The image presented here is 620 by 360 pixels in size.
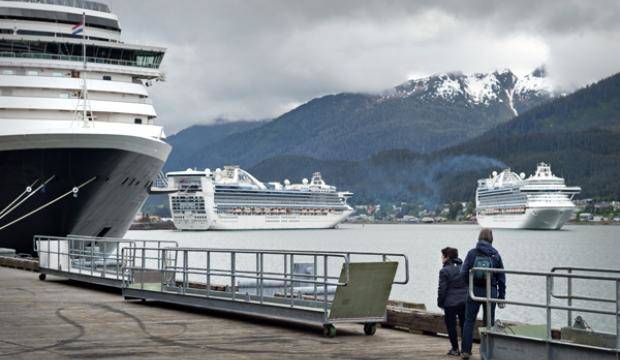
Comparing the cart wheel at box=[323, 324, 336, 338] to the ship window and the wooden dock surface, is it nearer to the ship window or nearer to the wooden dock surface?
the wooden dock surface

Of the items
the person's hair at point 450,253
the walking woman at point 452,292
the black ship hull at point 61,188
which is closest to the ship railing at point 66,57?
the black ship hull at point 61,188

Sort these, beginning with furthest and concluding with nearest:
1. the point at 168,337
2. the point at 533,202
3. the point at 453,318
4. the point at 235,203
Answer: the point at 235,203, the point at 533,202, the point at 168,337, the point at 453,318

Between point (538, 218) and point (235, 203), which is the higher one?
point (235, 203)

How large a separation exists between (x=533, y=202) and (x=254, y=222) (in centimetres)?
4831

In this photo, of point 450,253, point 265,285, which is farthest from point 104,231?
point 450,253

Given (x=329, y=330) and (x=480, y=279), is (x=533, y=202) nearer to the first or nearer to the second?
(x=329, y=330)

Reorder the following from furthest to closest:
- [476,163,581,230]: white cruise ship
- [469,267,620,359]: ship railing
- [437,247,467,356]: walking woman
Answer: [476,163,581,230]: white cruise ship
[437,247,467,356]: walking woman
[469,267,620,359]: ship railing

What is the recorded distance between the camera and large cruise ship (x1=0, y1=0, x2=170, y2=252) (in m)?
35.3

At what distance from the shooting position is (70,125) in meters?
37.6

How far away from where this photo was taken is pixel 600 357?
984 centimetres

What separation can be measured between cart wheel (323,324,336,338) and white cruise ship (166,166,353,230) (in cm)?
14843

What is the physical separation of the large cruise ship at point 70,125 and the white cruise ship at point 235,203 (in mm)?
119592

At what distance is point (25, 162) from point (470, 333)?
26.3 meters

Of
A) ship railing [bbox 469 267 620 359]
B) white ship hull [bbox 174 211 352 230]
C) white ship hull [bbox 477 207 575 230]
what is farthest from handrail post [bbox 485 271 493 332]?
white ship hull [bbox 174 211 352 230]
